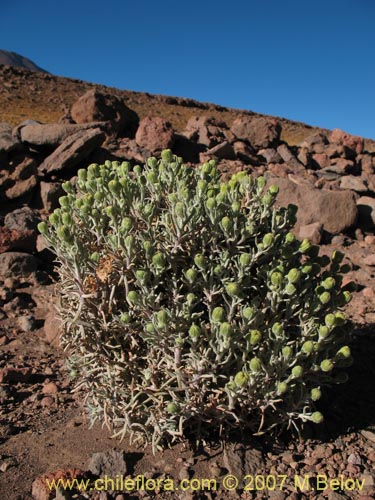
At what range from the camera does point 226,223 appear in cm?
265

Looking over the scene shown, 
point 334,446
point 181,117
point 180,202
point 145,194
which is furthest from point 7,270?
point 181,117

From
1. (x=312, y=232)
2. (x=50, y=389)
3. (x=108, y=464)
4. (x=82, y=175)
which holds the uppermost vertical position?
(x=312, y=232)

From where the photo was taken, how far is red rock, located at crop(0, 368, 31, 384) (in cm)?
404

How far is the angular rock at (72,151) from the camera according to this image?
807cm

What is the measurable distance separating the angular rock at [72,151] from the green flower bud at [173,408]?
6104mm

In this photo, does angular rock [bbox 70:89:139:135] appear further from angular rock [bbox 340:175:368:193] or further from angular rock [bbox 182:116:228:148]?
angular rock [bbox 340:175:368:193]

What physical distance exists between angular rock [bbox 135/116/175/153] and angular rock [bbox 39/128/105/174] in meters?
1.29

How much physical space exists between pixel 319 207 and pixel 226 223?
479 cm

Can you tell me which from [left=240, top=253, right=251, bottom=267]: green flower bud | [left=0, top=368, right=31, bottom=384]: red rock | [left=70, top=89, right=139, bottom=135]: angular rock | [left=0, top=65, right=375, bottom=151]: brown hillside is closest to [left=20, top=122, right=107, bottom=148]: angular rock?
[left=70, top=89, right=139, bottom=135]: angular rock

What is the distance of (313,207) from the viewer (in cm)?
711

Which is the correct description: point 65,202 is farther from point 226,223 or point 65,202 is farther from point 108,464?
point 108,464

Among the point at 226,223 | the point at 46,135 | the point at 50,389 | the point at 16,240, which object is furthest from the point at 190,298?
the point at 46,135

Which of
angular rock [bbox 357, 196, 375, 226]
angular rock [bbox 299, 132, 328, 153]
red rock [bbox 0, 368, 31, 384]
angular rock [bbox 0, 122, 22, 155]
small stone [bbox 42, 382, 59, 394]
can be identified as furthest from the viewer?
angular rock [bbox 299, 132, 328, 153]

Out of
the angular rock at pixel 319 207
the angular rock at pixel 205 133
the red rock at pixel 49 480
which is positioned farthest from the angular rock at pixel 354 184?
the red rock at pixel 49 480
